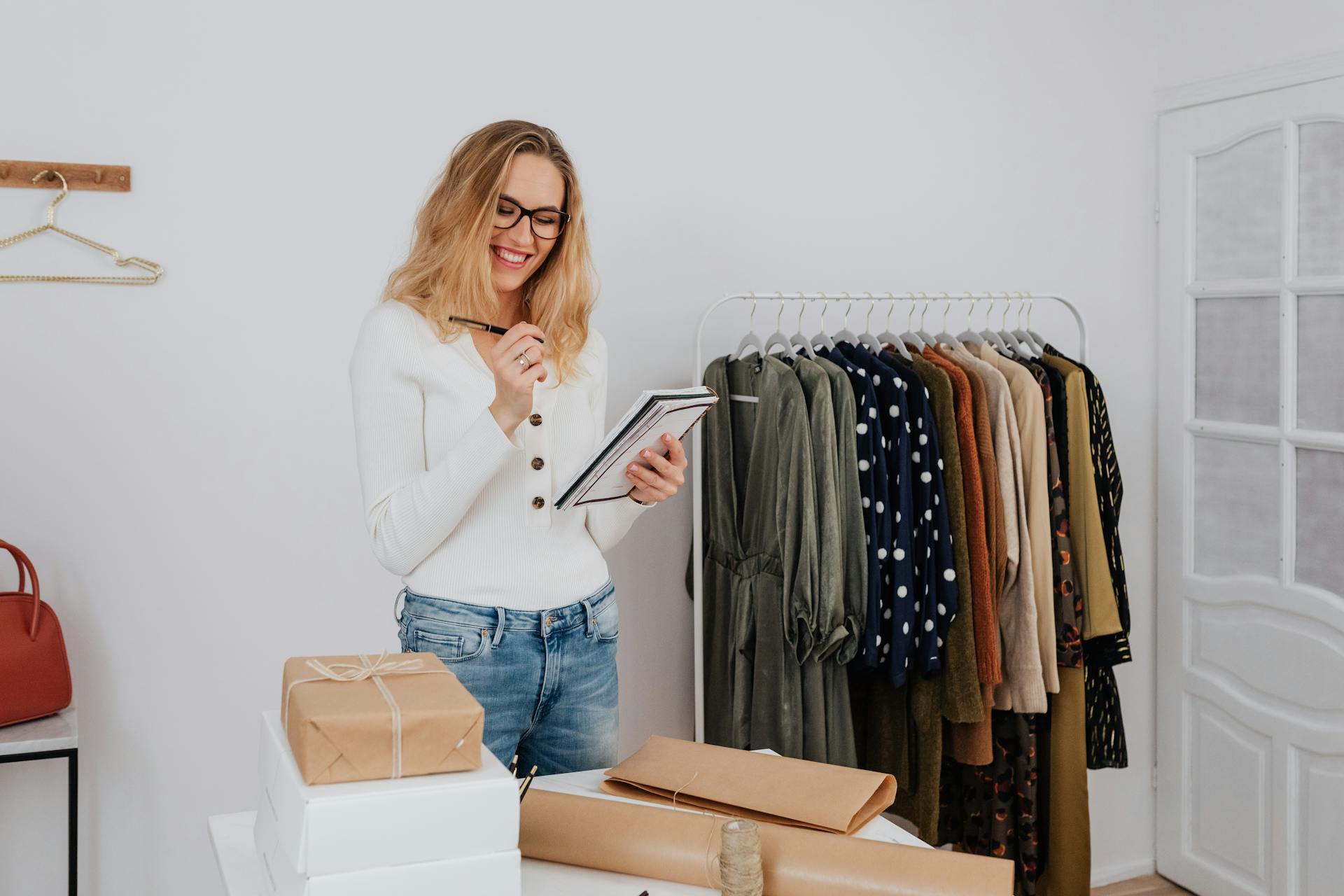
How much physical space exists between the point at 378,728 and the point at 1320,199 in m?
2.55

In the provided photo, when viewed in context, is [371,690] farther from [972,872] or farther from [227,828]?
[972,872]

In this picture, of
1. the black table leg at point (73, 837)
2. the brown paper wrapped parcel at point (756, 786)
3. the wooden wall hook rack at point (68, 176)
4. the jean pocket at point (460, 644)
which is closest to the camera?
the brown paper wrapped parcel at point (756, 786)

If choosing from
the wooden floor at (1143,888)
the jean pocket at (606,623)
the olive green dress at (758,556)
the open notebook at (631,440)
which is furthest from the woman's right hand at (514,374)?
the wooden floor at (1143,888)

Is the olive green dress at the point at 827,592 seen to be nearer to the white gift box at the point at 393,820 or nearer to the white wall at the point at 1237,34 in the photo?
the white gift box at the point at 393,820

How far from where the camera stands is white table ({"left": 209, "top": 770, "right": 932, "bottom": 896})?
1.16 meters

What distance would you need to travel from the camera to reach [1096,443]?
262cm

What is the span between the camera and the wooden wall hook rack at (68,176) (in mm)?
2051

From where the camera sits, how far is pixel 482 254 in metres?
1.63

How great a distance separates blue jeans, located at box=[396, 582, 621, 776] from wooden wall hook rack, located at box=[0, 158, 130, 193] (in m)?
1.06

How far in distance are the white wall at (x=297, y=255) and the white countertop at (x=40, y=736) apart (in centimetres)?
29

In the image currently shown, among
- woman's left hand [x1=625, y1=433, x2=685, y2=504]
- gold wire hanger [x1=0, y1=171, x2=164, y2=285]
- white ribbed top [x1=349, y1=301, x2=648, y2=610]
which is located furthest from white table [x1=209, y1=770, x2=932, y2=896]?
gold wire hanger [x1=0, y1=171, x2=164, y2=285]

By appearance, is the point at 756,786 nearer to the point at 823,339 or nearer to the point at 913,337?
the point at 823,339

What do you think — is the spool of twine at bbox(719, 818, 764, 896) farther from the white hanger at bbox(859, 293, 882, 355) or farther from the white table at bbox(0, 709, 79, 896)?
the white hanger at bbox(859, 293, 882, 355)

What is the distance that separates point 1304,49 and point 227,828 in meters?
2.78
